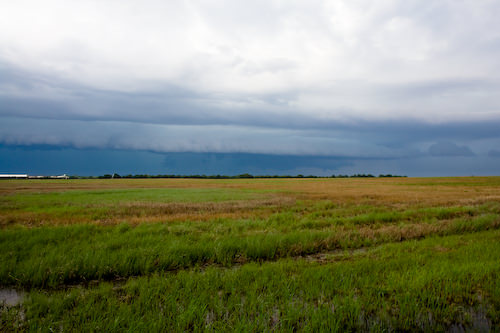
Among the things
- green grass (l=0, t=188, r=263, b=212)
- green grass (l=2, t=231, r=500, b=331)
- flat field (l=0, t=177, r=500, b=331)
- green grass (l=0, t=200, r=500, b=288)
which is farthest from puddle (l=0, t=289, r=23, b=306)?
green grass (l=0, t=188, r=263, b=212)

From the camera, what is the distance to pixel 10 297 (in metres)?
6.17

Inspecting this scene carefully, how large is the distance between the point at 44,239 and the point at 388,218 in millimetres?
16134

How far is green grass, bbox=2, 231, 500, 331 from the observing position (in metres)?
4.80

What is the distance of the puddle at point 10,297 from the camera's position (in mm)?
5842

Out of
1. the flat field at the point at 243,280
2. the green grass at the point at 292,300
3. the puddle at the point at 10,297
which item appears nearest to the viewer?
the green grass at the point at 292,300

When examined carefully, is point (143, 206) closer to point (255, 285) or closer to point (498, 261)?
point (255, 285)

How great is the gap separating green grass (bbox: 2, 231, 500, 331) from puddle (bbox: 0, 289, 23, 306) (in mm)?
282

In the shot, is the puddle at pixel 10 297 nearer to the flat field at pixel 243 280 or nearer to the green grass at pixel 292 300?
the flat field at pixel 243 280

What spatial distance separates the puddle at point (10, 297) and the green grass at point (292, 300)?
0.28 metres

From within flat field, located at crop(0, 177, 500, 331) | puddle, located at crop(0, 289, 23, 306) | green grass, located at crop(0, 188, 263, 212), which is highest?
flat field, located at crop(0, 177, 500, 331)

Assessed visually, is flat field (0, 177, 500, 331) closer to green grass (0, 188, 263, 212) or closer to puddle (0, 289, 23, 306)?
puddle (0, 289, 23, 306)

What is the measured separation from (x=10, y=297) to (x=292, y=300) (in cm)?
602

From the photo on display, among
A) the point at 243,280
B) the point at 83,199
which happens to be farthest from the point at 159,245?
the point at 83,199

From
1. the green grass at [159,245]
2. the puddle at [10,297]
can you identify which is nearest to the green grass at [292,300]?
the puddle at [10,297]
